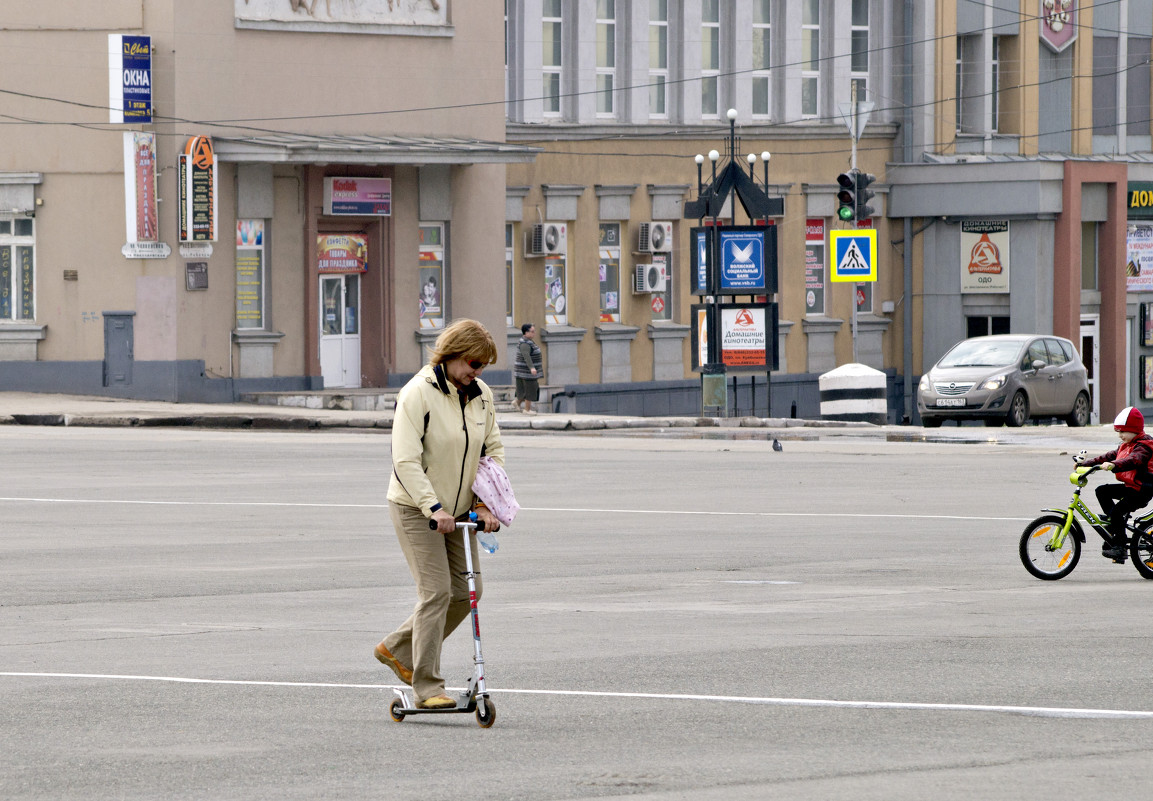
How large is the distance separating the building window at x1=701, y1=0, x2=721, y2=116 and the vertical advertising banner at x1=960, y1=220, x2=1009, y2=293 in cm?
704

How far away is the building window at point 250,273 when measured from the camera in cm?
3269

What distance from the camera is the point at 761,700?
8.35 m

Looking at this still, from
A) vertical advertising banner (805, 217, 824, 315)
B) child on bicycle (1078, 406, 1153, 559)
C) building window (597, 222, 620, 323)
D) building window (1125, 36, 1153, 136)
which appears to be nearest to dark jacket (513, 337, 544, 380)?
building window (597, 222, 620, 323)

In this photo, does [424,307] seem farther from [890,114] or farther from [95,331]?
[890,114]

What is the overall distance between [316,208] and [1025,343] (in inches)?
496

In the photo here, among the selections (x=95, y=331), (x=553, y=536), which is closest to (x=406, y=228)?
(x=95, y=331)

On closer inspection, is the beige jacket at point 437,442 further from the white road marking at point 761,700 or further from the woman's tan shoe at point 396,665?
the white road marking at point 761,700

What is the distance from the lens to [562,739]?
752cm

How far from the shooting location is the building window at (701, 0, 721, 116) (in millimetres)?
40562

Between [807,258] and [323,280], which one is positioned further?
[807,258]

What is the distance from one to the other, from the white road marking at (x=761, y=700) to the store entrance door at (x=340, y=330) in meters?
25.1

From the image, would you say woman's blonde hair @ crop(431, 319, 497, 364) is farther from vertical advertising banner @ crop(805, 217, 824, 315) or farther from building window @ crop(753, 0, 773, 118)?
vertical advertising banner @ crop(805, 217, 824, 315)

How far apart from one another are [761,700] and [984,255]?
120 ft

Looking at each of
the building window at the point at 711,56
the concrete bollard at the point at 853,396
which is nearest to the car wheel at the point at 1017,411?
the concrete bollard at the point at 853,396
